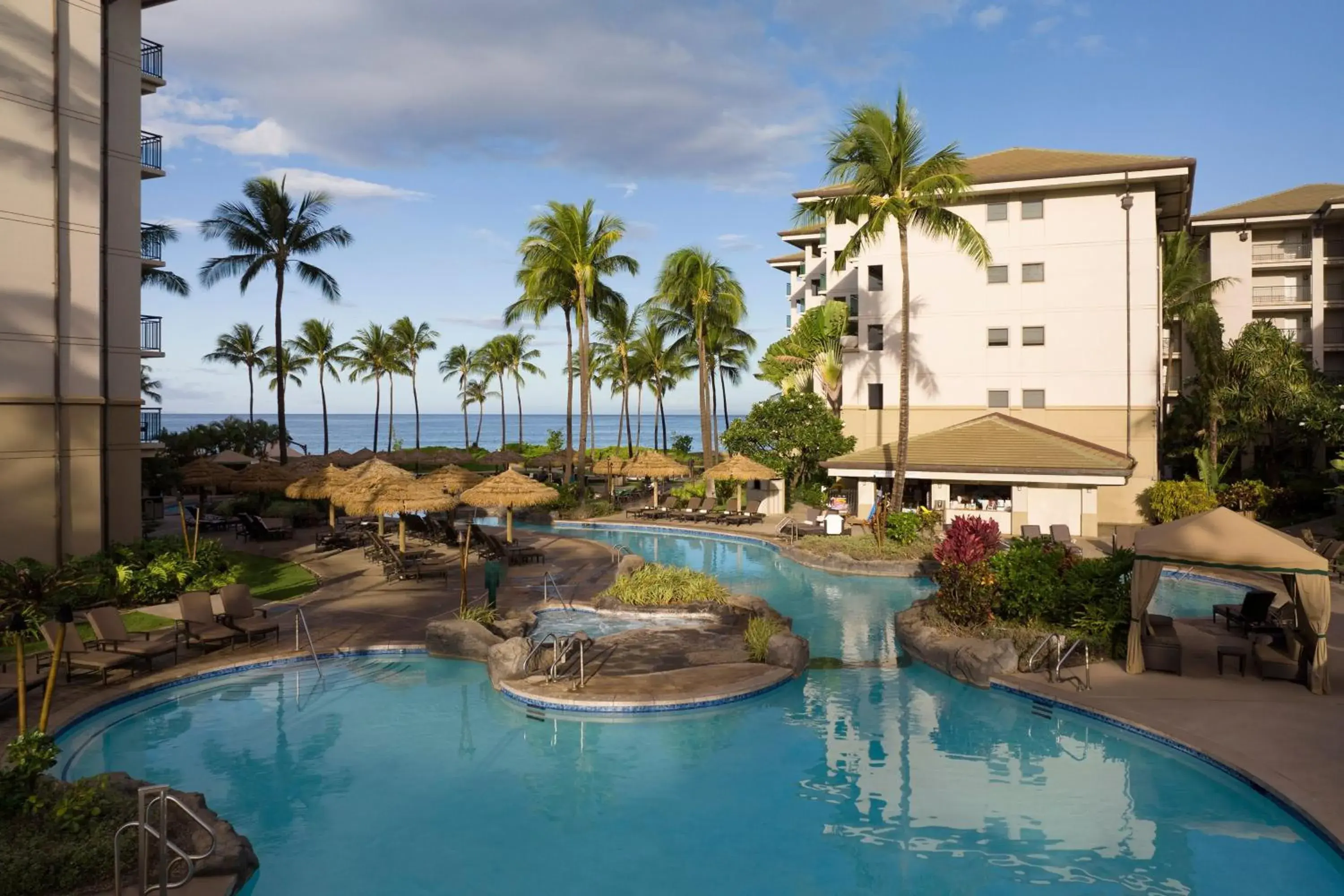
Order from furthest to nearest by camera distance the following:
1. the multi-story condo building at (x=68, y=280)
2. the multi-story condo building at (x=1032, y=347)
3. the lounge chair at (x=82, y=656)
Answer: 1. the multi-story condo building at (x=1032, y=347)
2. the multi-story condo building at (x=68, y=280)
3. the lounge chair at (x=82, y=656)

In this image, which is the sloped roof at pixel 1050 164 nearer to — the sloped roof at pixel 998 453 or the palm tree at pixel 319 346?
the sloped roof at pixel 998 453

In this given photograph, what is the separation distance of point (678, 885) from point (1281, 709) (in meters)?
8.57

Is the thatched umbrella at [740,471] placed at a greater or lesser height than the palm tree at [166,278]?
lesser

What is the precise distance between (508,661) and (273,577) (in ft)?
32.5

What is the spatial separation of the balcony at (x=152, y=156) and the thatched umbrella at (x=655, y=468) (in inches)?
727

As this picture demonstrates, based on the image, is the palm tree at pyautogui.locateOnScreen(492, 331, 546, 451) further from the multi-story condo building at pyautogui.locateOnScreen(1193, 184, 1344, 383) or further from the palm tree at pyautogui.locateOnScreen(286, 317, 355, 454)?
the multi-story condo building at pyautogui.locateOnScreen(1193, 184, 1344, 383)

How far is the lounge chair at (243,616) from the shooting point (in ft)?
47.9

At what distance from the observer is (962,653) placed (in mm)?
13461

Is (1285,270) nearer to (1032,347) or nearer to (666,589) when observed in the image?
(1032,347)

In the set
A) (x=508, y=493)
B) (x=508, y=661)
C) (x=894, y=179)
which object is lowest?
(x=508, y=661)

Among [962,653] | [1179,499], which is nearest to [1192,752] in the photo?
[962,653]

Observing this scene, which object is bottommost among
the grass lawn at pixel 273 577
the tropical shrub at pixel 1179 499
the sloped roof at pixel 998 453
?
the grass lawn at pixel 273 577

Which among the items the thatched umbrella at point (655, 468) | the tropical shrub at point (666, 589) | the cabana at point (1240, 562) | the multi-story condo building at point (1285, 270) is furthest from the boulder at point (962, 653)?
the multi-story condo building at point (1285, 270)

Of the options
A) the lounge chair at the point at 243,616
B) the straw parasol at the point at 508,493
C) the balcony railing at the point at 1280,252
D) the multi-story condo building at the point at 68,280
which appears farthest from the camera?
the balcony railing at the point at 1280,252
